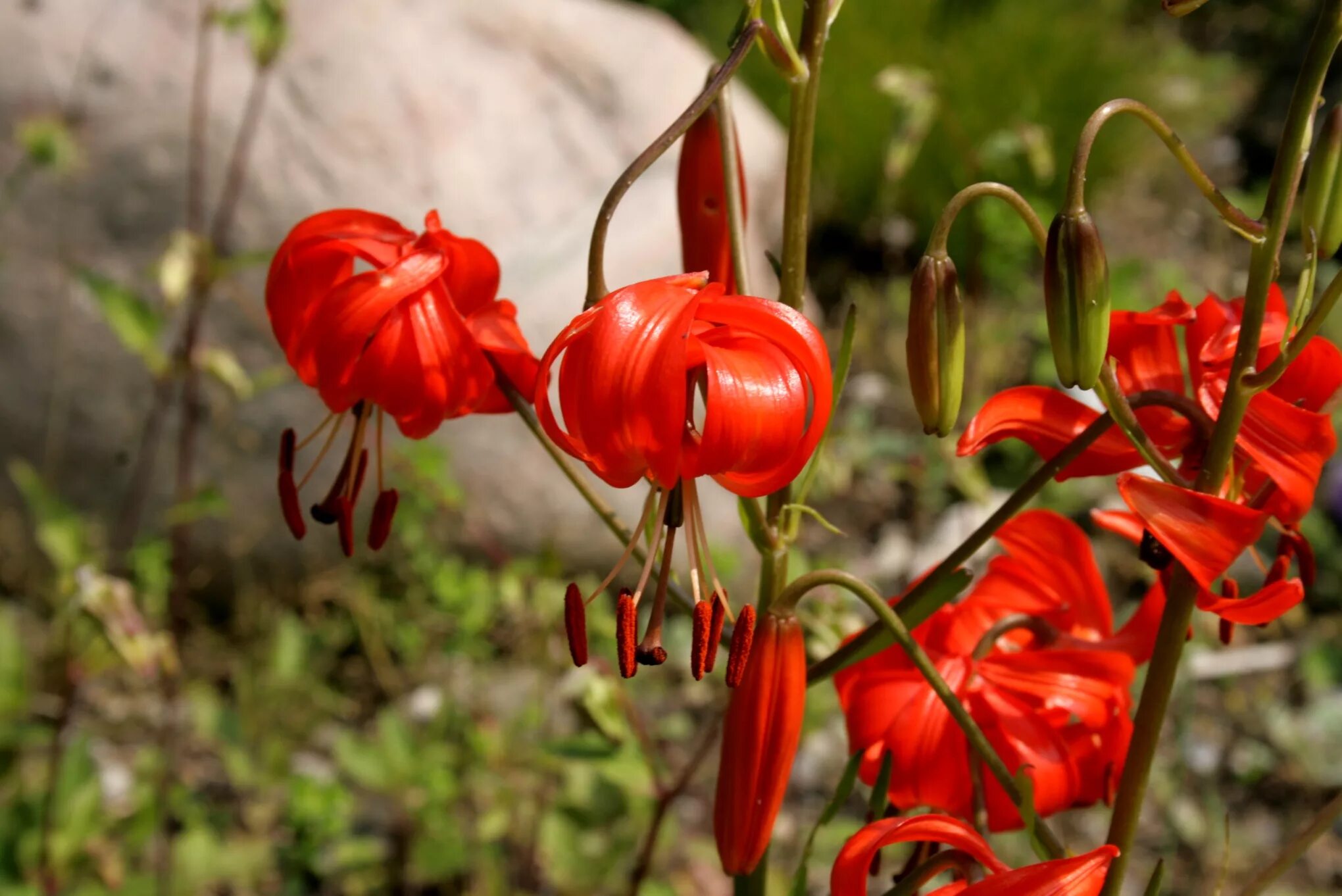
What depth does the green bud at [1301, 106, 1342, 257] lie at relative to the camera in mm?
562

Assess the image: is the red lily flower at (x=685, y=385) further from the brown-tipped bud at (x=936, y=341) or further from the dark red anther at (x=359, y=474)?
the dark red anther at (x=359, y=474)

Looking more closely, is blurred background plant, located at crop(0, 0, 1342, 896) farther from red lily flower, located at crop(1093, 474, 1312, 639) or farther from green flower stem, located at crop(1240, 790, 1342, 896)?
red lily flower, located at crop(1093, 474, 1312, 639)

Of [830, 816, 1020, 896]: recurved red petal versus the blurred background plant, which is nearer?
[830, 816, 1020, 896]: recurved red petal

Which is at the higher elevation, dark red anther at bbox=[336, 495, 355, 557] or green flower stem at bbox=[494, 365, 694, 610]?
green flower stem at bbox=[494, 365, 694, 610]

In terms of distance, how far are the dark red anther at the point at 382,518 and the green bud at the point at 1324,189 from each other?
0.51 metres

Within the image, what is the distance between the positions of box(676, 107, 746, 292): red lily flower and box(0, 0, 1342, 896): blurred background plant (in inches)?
14.0

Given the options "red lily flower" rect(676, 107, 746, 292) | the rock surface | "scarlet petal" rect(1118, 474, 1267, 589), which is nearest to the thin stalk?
"red lily flower" rect(676, 107, 746, 292)

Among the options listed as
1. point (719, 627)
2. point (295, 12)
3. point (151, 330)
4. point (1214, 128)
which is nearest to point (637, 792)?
point (151, 330)

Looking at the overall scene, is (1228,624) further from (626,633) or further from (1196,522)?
(626,633)

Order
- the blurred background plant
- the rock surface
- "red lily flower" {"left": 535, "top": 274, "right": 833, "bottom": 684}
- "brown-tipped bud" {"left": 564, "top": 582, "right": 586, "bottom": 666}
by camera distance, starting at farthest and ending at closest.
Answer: the rock surface, the blurred background plant, "brown-tipped bud" {"left": 564, "top": 582, "right": 586, "bottom": 666}, "red lily flower" {"left": 535, "top": 274, "right": 833, "bottom": 684}

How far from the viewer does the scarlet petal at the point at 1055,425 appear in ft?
2.06

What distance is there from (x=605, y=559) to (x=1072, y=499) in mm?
960

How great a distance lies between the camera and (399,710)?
2.18 meters

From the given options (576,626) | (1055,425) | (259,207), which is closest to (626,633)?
(576,626)
